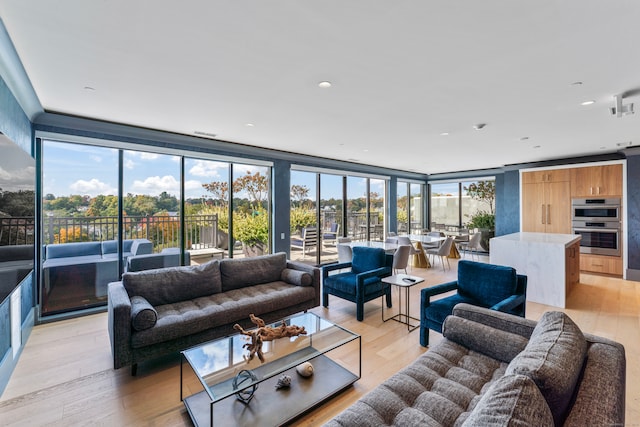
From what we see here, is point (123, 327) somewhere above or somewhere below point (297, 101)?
below

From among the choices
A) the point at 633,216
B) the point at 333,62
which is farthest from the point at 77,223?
the point at 633,216

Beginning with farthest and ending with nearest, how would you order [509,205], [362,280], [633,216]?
1. [509,205]
2. [633,216]
3. [362,280]

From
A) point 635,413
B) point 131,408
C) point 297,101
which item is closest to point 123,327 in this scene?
point 131,408

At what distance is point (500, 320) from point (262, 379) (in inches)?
66.8

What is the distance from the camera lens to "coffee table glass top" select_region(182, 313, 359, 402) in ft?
6.57

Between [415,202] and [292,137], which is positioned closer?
[292,137]

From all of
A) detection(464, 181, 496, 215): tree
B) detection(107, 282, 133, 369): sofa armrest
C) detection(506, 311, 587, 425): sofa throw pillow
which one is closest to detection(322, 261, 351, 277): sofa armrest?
detection(107, 282, 133, 369): sofa armrest

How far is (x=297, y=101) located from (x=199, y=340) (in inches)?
105

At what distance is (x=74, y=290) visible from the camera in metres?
4.13

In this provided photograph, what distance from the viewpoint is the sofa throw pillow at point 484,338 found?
1882mm

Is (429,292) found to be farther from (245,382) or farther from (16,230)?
(16,230)

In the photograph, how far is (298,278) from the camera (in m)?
3.82

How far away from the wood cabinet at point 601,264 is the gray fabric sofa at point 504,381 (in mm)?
6012

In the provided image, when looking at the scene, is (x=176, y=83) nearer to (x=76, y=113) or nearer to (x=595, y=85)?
(x=76, y=113)
